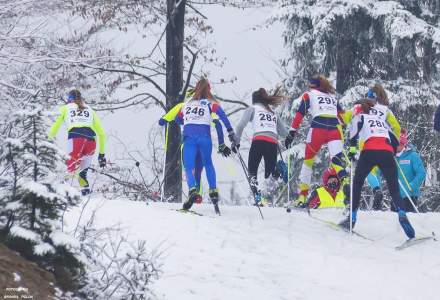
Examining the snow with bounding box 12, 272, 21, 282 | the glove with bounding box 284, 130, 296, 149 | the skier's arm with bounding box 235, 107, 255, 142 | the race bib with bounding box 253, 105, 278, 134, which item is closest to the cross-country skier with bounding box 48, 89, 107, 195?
the skier's arm with bounding box 235, 107, 255, 142

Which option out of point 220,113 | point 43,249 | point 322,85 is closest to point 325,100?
point 322,85

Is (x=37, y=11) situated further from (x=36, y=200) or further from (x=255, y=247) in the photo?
(x=36, y=200)

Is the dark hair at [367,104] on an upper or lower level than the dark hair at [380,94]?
lower

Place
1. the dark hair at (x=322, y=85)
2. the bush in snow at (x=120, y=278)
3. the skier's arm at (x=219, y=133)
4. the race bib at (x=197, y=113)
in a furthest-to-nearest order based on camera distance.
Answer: the dark hair at (x=322, y=85), the skier's arm at (x=219, y=133), the race bib at (x=197, y=113), the bush in snow at (x=120, y=278)

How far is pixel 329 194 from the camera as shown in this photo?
13406mm

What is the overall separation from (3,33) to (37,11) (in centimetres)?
91

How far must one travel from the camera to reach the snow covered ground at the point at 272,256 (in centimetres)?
768

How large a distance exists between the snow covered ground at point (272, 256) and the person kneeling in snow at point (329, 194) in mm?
1688

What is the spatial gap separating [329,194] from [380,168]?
295 centimetres

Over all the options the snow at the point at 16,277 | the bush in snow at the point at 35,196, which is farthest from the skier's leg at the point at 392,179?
the snow at the point at 16,277

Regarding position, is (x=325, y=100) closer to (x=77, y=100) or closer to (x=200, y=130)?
(x=200, y=130)

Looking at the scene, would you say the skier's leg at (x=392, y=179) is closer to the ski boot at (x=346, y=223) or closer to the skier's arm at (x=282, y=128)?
the ski boot at (x=346, y=223)

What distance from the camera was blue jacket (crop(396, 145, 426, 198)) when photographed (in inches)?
528

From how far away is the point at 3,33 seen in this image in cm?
1620
